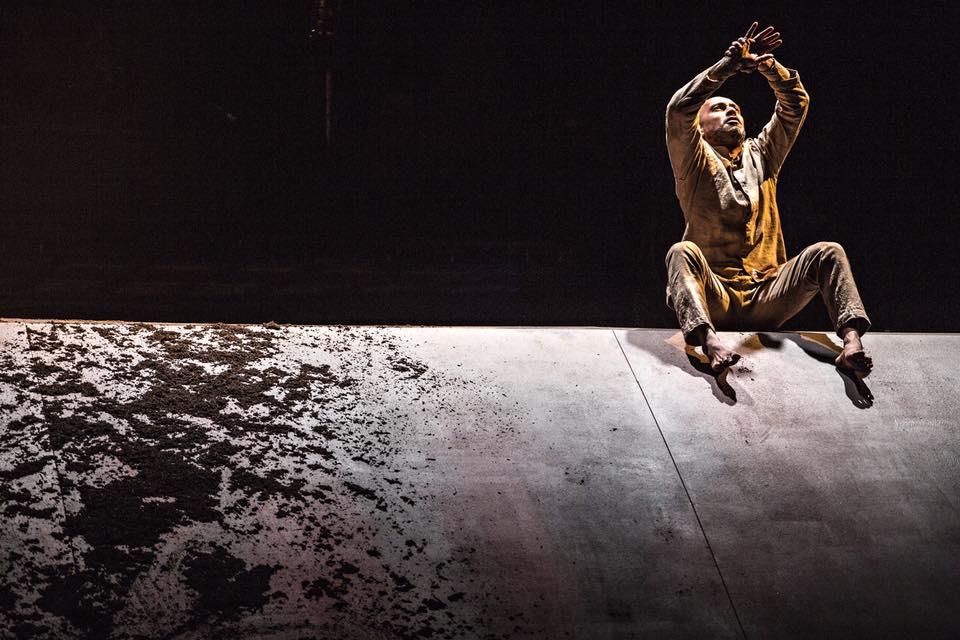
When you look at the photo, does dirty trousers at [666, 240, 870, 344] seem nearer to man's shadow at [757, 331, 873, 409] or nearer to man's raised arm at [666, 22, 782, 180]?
man's shadow at [757, 331, 873, 409]

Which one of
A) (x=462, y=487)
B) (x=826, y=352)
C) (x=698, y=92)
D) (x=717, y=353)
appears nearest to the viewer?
(x=462, y=487)

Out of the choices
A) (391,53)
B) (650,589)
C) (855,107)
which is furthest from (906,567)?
(391,53)

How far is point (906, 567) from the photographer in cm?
269

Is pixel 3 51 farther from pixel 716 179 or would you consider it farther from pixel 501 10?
pixel 716 179

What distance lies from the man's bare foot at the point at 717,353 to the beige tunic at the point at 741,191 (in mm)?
488

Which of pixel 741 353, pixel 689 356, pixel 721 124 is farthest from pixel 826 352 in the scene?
pixel 721 124

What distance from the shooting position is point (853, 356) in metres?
3.52

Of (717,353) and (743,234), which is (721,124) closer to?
(743,234)

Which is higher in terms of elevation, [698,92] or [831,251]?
[698,92]

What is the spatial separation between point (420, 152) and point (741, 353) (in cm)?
188

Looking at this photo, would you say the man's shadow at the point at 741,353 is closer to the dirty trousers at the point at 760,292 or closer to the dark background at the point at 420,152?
the dirty trousers at the point at 760,292

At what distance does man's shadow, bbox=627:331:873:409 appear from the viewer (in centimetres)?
349

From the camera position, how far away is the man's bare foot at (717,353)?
3.41m

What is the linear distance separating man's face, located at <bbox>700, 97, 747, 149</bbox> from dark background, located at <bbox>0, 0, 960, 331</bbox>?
0.53 metres
